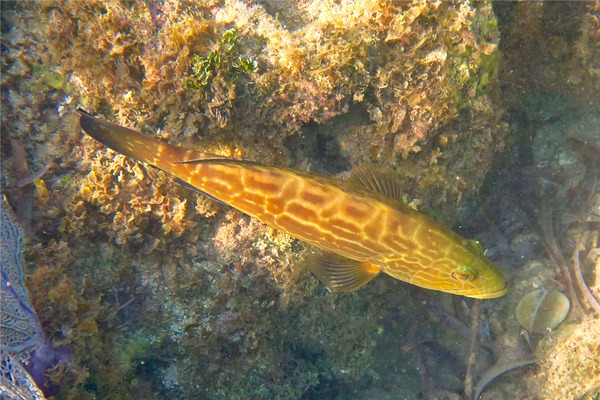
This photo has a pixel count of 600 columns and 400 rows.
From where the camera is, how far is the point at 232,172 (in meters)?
3.52

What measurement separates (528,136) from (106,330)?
22.6ft

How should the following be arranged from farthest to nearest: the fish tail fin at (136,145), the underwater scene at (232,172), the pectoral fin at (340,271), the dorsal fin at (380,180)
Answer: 1. the pectoral fin at (340,271)
2. the dorsal fin at (380,180)
3. the underwater scene at (232,172)
4. the fish tail fin at (136,145)

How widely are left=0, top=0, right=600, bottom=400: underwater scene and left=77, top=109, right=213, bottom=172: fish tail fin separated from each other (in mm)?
19

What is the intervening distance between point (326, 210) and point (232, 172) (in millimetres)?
978

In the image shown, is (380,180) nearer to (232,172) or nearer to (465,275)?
(465,275)

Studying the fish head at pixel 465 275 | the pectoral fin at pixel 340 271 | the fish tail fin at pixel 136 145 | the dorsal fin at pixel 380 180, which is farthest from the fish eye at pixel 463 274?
the fish tail fin at pixel 136 145

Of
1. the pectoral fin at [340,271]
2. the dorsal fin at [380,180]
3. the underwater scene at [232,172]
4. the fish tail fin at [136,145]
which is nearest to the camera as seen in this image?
the fish tail fin at [136,145]

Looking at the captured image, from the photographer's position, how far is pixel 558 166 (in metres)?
6.20

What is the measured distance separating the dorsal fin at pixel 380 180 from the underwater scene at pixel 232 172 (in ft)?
0.07

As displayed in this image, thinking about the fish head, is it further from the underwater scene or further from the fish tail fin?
the fish tail fin

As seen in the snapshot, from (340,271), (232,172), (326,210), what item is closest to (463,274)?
(340,271)

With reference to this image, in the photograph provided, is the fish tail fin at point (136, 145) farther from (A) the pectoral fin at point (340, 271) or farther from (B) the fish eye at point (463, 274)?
(B) the fish eye at point (463, 274)

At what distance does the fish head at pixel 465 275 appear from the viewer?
3568mm

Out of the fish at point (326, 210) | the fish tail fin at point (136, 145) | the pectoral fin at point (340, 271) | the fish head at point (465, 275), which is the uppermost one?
the fish tail fin at point (136, 145)
